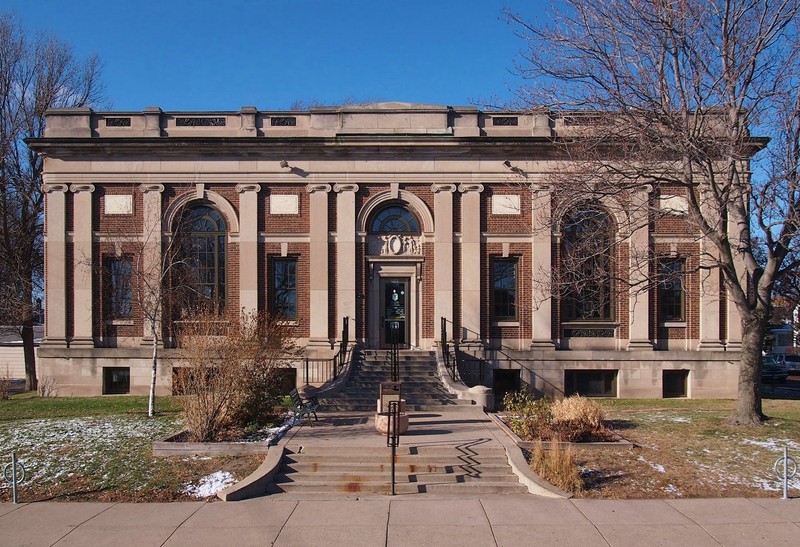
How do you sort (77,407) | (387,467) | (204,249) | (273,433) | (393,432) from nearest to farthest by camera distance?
(393,432)
(387,467)
(273,433)
(77,407)
(204,249)

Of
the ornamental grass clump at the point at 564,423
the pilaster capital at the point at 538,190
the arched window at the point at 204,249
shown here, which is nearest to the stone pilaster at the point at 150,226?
the arched window at the point at 204,249

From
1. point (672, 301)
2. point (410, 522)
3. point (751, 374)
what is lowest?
point (410, 522)

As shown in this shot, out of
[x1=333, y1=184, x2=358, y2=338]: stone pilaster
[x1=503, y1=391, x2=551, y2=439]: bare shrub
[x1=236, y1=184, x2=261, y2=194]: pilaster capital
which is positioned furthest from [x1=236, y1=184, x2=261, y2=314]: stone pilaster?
[x1=503, y1=391, x2=551, y2=439]: bare shrub

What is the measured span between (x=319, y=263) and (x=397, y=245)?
277cm

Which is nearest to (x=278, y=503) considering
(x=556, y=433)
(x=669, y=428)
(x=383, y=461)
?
(x=383, y=461)

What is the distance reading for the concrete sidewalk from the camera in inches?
303

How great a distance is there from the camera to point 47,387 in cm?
2070

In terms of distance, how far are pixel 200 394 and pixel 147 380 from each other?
9.93 meters

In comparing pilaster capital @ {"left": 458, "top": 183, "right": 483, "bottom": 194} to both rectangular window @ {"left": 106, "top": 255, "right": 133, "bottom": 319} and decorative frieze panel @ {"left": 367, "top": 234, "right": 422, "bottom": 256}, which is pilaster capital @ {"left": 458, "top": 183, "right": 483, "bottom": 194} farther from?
rectangular window @ {"left": 106, "top": 255, "right": 133, "bottom": 319}

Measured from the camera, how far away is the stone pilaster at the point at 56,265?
21.0 m

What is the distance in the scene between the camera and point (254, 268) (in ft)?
68.8

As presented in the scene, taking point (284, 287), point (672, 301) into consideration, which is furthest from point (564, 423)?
point (284, 287)

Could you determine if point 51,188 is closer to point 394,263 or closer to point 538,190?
point 394,263

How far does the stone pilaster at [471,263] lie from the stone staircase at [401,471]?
9341 millimetres
